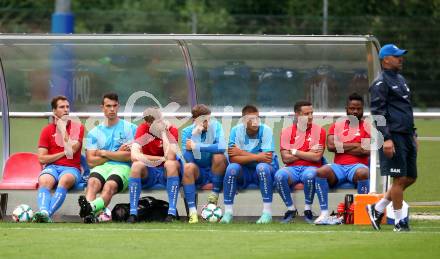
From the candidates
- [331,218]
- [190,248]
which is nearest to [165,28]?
[331,218]

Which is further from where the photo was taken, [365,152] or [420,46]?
[420,46]

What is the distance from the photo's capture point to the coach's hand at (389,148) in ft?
43.0

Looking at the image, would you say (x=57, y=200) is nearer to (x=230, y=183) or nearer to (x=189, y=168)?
(x=189, y=168)

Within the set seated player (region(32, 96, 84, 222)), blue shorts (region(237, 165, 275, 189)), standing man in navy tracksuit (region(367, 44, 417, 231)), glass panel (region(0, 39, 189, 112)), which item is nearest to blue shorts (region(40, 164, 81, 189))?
seated player (region(32, 96, 84, 222))

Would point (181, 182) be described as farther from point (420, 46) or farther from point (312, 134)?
point (420, 46)

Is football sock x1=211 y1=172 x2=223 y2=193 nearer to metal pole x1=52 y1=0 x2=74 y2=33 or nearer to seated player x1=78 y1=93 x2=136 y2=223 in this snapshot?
seated player x1=78 y1=93 x2=136 y2=223

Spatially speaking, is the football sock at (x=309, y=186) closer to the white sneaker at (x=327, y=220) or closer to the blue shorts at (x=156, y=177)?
the white sneaker at (x=327, y=220)

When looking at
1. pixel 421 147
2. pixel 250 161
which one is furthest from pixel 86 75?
pixel 421 147

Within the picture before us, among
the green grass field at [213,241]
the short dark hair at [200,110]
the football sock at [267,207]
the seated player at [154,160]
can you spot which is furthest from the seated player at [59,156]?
the football sock at [267,207]

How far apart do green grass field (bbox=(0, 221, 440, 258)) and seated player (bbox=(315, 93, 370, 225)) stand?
2.71 feet

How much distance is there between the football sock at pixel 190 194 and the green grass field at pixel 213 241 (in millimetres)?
635

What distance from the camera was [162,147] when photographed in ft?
50.2

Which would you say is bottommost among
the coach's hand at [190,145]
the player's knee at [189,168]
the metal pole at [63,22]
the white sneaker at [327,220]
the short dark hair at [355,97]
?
the white sneaker at [327,220]

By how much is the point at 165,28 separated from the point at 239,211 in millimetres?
23228
